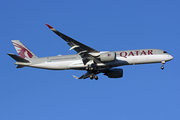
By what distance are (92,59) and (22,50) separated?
602 inches

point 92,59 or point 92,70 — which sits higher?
point 92,59

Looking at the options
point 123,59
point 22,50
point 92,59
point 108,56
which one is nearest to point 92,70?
point 92,59

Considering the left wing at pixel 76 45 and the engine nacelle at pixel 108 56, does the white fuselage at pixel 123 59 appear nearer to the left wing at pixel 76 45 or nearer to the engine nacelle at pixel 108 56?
the engine nacelle at pixel 108 56

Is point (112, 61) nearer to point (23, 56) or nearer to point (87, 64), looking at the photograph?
point (87, 64)

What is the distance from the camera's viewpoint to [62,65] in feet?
172

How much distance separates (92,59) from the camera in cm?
5056

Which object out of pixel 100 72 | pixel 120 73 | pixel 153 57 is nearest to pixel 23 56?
pixel 100 72

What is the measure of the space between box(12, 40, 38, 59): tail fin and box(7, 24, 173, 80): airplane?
1.30m

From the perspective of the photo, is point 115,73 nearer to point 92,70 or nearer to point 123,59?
point 123,59

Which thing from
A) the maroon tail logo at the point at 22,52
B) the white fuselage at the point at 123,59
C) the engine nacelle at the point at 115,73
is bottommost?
the engine nacelle at the point at 115,73

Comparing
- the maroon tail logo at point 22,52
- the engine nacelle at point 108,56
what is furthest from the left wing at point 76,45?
the maroon tail logo at point 22,52

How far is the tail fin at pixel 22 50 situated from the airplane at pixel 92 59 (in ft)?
4.27

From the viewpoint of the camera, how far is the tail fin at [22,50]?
56.4 metres

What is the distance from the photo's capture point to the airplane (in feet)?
161
